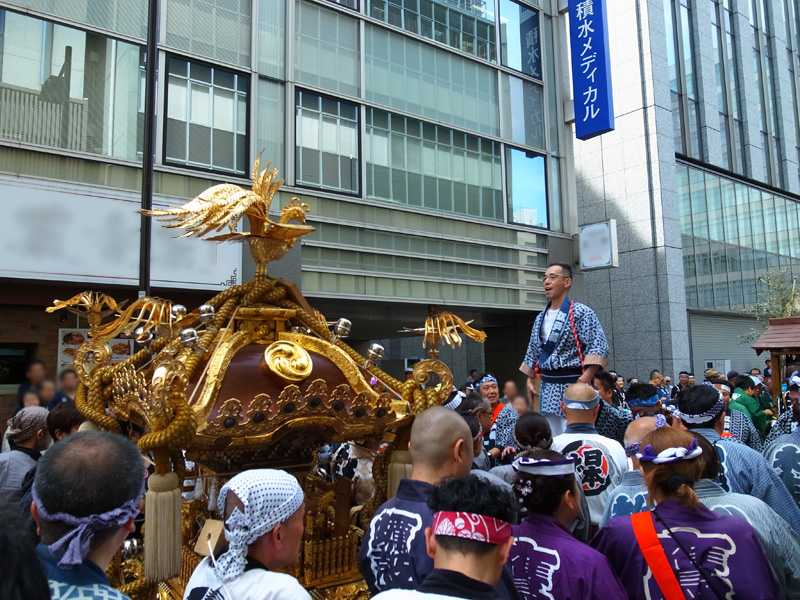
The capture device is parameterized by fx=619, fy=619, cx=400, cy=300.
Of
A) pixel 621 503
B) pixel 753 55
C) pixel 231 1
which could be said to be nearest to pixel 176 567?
pixel 621 503

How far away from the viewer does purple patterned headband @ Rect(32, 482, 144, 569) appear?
1.53m

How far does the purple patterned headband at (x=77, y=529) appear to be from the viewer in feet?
5.00

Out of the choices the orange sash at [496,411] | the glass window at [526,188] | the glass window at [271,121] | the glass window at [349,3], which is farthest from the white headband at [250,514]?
the glass window at [526,188]

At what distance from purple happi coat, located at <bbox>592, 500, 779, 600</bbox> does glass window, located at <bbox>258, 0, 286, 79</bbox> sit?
433 inches

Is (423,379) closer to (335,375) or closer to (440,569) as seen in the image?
(335,375)

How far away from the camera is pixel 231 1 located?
1121cm

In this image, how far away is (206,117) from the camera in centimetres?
1084

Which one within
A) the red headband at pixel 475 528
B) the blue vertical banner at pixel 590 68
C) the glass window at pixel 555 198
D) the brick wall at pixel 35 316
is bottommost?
the red headband at pixel 475 528

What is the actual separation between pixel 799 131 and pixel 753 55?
476 cm

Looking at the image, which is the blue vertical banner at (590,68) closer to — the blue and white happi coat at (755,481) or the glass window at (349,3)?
the glass window at (349,3)

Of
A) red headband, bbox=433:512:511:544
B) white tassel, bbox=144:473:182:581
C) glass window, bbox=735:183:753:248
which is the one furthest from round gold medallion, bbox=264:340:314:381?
glass window, bbox=735:183:753:248

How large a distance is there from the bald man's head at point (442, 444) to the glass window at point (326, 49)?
10823 millimetres

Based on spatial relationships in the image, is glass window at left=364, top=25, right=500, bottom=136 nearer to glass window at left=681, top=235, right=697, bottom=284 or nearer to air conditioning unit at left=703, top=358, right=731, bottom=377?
glass window at left=681, top=235, right=697, bottom=284

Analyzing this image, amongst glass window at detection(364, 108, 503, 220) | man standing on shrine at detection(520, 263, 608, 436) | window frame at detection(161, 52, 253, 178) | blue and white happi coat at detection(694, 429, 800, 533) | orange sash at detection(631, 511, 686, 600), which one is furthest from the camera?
glass window at detection(364, 108, 503, 220)
